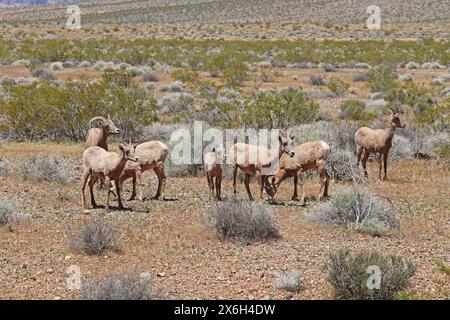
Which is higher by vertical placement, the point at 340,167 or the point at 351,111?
the point at 351,111

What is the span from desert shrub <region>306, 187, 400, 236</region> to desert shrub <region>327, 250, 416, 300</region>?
2524mm

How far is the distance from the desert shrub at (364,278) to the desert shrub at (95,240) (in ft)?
10.7

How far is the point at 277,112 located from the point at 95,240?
1059cm

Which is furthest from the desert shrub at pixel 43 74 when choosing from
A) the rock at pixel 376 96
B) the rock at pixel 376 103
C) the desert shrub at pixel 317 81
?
the rock at pixel 376 103

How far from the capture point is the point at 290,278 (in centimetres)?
801

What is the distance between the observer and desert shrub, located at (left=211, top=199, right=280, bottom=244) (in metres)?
9.93

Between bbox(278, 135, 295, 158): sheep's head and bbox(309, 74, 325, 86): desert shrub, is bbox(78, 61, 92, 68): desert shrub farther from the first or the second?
bbox(278, 135, 295, 158): sheep's head

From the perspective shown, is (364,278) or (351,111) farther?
(351,111)

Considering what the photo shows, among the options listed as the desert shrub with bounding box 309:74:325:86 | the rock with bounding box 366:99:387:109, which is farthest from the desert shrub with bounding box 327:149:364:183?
the desert shrub with bounding box 309:74:325:86

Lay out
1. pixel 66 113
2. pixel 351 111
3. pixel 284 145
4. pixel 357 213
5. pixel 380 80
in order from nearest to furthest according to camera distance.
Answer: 1. pixel 357 213
2. pixel 284 145
3. pixel 66 113
4. pixel 351 111
5. pixel 380 80

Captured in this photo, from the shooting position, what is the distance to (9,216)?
1052 centimetres

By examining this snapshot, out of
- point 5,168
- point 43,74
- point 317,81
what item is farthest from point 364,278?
point 43,74

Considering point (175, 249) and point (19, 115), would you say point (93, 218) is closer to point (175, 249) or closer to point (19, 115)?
point (175, 249)

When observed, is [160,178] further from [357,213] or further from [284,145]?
[357,213]
